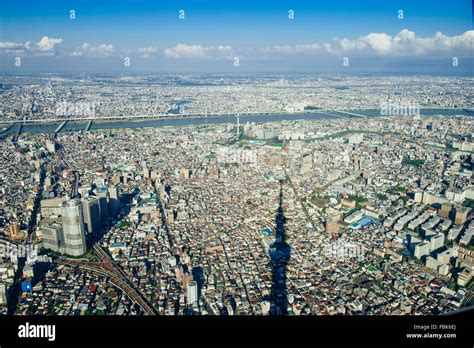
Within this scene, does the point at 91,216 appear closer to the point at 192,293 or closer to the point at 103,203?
the point at 103,203

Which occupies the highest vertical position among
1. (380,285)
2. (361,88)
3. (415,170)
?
(361,88)

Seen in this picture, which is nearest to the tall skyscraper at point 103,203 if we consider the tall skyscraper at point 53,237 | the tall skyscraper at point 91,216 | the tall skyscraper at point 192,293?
the tall skyscraper at point 91,216

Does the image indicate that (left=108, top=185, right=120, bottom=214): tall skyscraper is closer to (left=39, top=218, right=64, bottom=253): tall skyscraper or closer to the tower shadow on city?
(left=39, top=218, right=64, bottom=253): tall skyscraper

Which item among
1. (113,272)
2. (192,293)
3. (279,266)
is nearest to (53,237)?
(113,272)

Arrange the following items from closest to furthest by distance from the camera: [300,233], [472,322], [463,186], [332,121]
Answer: [472,322] < [300,233] < [463,186] < [332,121]

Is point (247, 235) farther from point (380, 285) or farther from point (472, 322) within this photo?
point (472, 322)

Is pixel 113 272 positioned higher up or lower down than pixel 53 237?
lower down

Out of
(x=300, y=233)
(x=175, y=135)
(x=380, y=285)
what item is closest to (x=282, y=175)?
(x=300, y=233)

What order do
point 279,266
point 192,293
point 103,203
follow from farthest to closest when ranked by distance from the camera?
point 103,203 → point 279,266 → point 192,293
